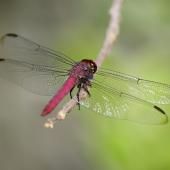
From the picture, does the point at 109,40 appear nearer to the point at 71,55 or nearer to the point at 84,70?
the point at 84,70

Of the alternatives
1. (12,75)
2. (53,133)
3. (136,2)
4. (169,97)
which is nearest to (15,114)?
(53,133)

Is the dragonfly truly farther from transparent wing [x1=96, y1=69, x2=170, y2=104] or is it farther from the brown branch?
the brown branch

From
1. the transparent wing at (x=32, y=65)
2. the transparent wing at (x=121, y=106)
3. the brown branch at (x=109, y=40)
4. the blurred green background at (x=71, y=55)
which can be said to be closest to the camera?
the brown branch at (x=109, y=40)

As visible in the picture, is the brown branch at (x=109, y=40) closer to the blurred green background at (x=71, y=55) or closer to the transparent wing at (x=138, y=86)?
the transparent wing at (x=138, y=86)

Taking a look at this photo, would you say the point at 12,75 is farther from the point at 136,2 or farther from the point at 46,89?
the point at 136,2

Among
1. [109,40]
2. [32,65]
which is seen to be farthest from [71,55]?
[109,40]

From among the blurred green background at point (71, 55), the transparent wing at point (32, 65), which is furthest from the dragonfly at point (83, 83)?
the blurred green background at point (71, 55)

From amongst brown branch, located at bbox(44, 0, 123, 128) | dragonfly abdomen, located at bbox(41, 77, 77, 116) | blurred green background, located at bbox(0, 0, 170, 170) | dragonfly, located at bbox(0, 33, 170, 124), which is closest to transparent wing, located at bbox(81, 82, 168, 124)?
dragonfly, located at bbox(0, 33, 170, 124)
